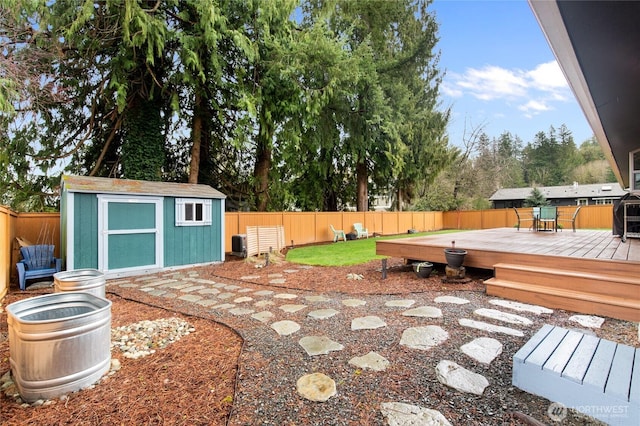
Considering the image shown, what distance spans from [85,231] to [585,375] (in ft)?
24.4

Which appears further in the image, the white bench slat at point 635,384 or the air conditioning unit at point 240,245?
the air conditioning unit at point 240,245

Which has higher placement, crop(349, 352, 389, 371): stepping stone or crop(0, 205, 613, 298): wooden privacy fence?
crop(0, 205, 613, 298): wooden privacy fence

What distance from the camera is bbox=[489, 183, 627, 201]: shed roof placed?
23.7 metres

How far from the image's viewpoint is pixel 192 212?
7441 millimetres

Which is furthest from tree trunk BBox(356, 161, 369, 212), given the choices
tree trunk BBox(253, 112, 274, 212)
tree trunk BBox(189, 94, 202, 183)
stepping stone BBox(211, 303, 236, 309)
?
stepping stone BBox(211, 303, 236, 309)

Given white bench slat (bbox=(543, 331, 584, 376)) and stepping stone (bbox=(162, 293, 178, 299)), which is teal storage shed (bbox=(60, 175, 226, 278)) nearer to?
stepping stone (bbox=(162, 293, 178, 299))

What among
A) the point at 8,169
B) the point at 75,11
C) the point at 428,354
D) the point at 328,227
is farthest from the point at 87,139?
the point at 428,354

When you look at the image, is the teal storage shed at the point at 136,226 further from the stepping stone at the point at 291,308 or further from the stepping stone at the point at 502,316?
the stepping stone at the point at 502,316

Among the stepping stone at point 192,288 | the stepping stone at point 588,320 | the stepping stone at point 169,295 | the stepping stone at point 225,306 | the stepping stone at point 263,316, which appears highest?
the stepping stone at point 588,320

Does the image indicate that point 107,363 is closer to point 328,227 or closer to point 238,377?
point 238,377

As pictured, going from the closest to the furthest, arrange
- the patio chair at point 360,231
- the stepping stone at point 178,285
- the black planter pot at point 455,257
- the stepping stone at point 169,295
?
the stepping stone at point 169,295, the black planter pot at point 455,257, the stepping stone at point 178,285, the patio chair at point 360,231

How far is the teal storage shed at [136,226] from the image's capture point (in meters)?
5.82

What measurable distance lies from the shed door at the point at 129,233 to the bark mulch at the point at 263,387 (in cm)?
294

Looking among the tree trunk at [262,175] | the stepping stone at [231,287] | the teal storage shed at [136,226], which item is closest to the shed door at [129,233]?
the teal storage shed at [136,226]
